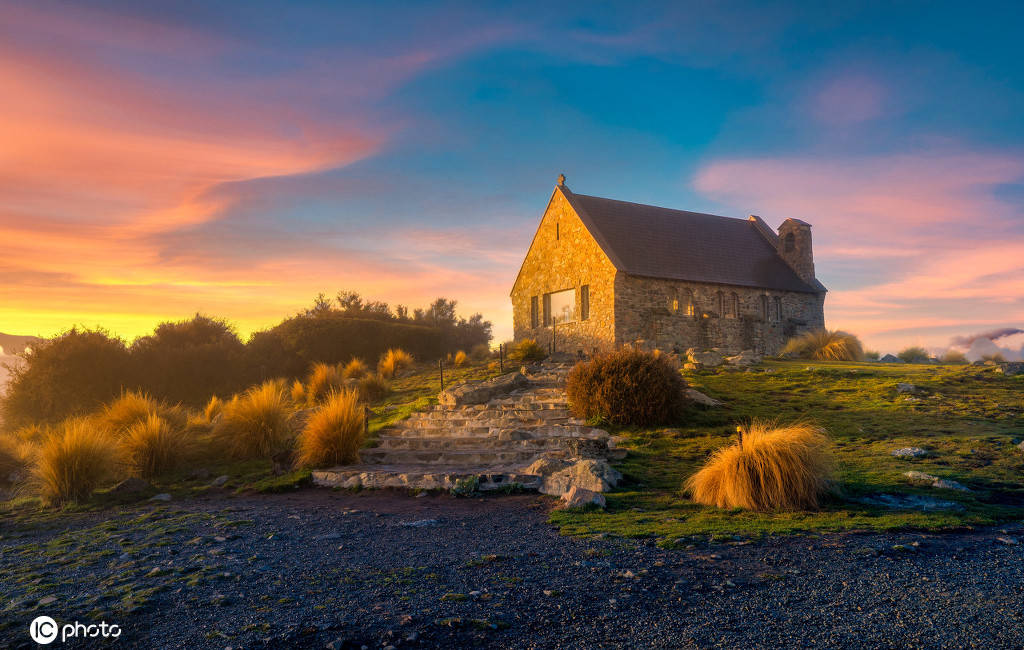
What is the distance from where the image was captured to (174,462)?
11.1 m

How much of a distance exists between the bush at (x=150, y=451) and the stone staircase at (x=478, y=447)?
9.84 ft

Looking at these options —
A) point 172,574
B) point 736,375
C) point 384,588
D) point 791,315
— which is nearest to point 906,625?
point 384,588

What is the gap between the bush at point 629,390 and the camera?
11.8 meters

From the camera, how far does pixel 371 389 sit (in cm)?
1753

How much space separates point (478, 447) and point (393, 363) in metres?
11.6

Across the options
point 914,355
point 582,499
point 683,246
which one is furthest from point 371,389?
point 914,355

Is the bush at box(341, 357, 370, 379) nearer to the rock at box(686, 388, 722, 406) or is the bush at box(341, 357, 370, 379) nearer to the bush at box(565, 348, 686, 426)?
the bush at box(565, 348, 686, 426)

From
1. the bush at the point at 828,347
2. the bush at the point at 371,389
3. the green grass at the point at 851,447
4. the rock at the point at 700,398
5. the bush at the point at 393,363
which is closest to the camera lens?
the green grass at the point at 851,447

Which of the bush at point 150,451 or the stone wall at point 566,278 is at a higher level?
the stone wall at point 566,278

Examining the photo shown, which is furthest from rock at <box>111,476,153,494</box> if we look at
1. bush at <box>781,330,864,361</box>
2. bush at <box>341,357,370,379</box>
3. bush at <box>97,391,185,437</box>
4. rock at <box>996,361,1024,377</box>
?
bush at <box>781,330,864,361</box>

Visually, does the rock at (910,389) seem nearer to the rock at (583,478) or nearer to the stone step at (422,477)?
the rock at (583,478)

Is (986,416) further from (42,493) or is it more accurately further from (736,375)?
(42,493)

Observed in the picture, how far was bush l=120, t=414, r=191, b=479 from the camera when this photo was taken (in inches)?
423

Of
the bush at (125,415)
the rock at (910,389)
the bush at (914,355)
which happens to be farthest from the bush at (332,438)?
the bush at (914,355)
